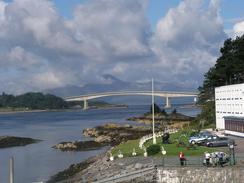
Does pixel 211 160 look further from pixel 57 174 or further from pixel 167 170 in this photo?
pixel 57 174

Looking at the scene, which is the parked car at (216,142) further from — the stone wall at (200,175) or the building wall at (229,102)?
the stone wall at (200,175)

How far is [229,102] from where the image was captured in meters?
75.1

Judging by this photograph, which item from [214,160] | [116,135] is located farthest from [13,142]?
[214,160]

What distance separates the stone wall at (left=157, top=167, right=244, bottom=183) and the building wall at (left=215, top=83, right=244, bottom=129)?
1116 inches

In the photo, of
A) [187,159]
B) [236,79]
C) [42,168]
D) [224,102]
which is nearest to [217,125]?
[224,102]

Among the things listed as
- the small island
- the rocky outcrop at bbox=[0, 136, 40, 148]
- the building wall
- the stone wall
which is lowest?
the rocky outcrop at bbox=[0, 136, 40, 148]

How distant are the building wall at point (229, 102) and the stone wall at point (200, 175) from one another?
28337mm

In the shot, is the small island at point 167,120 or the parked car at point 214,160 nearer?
the parked car at point 214,160

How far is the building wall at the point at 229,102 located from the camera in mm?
70062

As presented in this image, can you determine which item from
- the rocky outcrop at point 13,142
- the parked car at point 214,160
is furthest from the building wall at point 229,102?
the rocky outcrop at point 13,142

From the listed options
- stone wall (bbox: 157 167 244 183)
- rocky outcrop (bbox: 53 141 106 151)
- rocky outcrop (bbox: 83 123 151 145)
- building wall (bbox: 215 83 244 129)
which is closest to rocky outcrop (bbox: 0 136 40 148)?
rocky outcrop (bbox: 83 123 151 145)

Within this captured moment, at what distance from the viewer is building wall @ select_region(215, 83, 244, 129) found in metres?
70.1

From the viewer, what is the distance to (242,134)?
223 ft

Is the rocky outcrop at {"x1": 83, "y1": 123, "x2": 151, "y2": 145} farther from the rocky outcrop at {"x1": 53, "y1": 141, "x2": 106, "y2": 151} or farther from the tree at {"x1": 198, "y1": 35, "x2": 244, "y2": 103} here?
the tree at {"x1": 198, "y1": 35, "x2": 244, "y2": 103}
